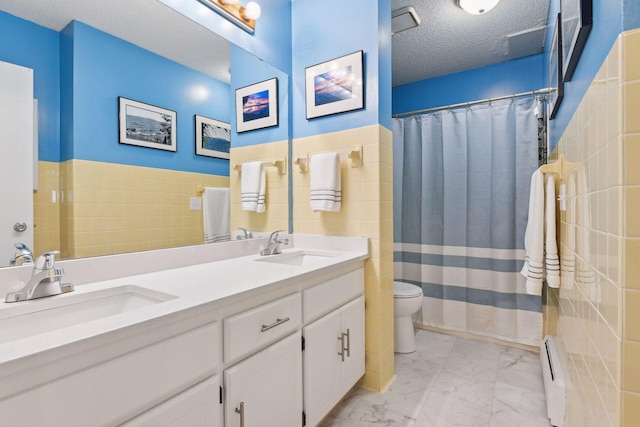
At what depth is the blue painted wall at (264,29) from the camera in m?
1.59

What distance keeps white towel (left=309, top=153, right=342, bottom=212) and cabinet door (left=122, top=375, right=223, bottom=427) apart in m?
1.08

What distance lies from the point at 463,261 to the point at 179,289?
227 centimetres

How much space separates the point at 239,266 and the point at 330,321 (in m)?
0.50

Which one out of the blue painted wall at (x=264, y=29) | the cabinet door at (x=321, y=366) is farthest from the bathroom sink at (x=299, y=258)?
the blue painted wall at (x=264, y=29)

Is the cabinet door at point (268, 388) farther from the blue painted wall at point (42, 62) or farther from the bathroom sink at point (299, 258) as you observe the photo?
the blue painted wall at point (42, 62)

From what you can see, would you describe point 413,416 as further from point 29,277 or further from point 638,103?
point 29,277

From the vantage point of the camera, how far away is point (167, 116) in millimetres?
1416

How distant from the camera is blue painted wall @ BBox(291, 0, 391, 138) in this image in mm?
1767

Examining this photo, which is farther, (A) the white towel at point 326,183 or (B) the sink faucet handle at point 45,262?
(A) the white towel at point 326,183

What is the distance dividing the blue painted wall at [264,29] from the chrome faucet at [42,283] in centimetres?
123

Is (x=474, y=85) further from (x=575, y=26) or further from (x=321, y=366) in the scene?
(x=321, y=366)

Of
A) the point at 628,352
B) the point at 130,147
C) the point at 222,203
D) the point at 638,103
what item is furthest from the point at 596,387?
the point at 130,147

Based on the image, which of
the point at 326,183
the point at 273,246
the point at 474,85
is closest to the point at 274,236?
the point at 273,246

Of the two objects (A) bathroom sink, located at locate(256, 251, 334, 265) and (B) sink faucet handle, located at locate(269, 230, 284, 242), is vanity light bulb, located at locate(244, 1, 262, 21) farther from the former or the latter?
(A) bathroom sink, located at locate(256, 251, 334, 265)
